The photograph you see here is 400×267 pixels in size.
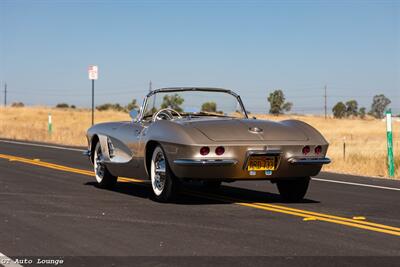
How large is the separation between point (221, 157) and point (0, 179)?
5.77 meters

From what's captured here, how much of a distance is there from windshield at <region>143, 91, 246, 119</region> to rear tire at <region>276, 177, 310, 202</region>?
1448 mm

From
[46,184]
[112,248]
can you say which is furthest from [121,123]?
[112,248]

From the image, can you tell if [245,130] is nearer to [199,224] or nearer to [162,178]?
[162,178]

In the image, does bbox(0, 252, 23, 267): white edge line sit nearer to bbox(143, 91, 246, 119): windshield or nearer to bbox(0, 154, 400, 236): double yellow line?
bbox(0, 154, 400, 236): double yellow line

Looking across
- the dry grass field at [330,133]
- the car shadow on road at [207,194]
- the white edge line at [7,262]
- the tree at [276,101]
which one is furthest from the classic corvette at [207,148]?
the tree at [276,101]

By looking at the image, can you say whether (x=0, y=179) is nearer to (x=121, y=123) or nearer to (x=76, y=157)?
(x=121, y=123)

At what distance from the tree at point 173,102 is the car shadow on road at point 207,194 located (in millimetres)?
1251

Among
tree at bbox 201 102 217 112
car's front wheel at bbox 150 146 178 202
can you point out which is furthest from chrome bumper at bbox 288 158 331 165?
tree at bbox 201 102 217 112

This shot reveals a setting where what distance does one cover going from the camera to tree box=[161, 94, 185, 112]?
10375mm

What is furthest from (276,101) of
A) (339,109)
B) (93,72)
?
(93,72)

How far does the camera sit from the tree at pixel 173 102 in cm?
1038

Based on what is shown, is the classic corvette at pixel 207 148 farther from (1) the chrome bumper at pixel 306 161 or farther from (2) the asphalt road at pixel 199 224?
(2) the asphalt road at pixel 199 224

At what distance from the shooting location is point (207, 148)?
336 inches

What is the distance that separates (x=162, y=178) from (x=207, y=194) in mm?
1162
